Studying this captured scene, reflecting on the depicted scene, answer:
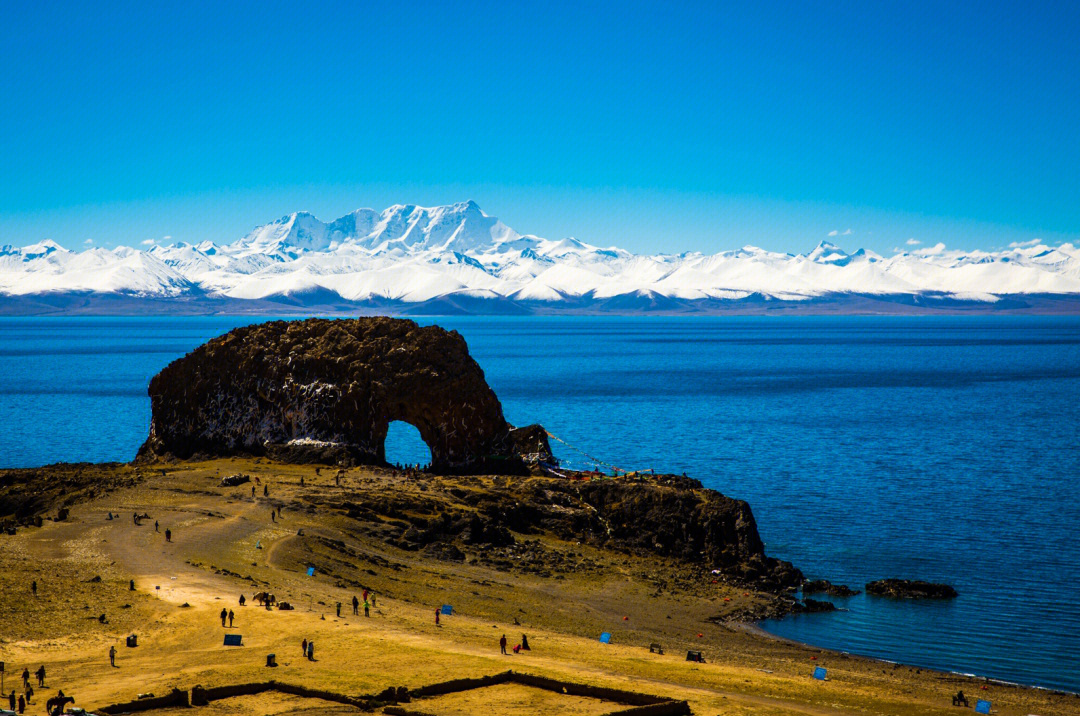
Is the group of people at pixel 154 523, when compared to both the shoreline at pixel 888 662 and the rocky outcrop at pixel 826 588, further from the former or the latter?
Result: the rocky outcrop at pixel 826 588

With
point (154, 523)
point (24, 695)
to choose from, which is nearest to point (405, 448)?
point (154, 523)

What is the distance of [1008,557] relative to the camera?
191 ft

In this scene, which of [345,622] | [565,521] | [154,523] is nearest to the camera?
[345,622]

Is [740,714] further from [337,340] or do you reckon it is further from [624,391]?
[624,391]

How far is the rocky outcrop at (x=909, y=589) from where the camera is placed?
51938 millimetres

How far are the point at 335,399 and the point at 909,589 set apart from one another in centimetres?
3875

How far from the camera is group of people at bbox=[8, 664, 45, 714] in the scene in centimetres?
2956

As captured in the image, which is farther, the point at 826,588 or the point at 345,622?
the point at 826,588

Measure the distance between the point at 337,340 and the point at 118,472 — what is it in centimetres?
1719

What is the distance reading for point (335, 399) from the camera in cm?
7069

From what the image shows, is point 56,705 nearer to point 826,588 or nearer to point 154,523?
point 154,523

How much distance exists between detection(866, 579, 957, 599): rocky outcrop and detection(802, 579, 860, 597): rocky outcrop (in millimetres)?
1083

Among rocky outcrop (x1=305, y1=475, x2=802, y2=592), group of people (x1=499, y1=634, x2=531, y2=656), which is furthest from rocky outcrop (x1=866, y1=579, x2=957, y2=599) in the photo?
group of people (x1=499, y1=634, x2=531, y2=656)

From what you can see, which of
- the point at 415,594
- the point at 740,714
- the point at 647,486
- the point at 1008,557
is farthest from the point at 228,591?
the point at 1008,557
